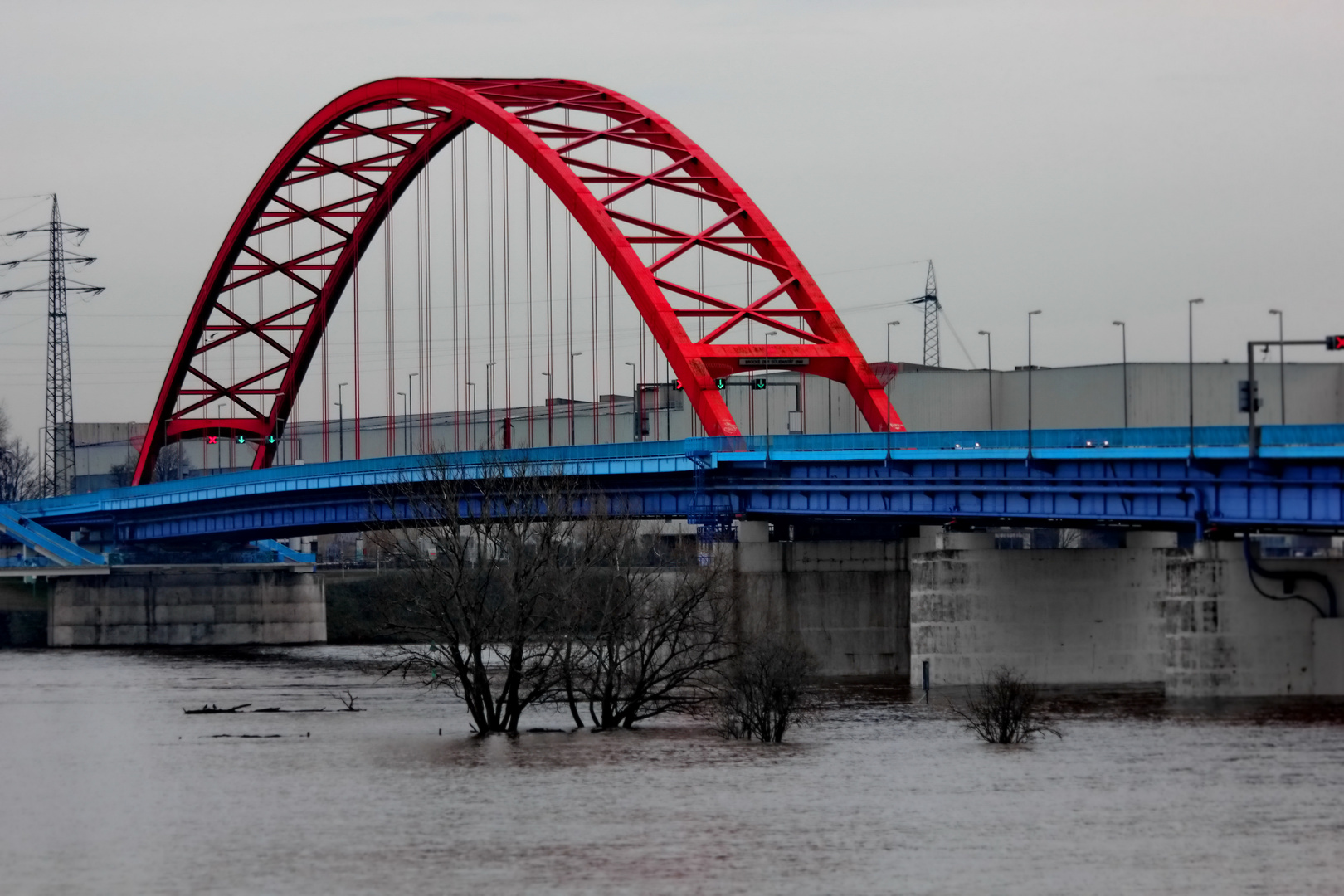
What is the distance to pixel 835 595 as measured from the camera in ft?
230

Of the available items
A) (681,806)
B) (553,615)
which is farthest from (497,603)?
(681,806)

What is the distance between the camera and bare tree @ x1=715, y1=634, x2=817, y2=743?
48406mm

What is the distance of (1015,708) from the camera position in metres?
48.3

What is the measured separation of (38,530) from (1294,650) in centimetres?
7264

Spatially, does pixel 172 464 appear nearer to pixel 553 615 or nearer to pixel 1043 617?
pixel 1043 617

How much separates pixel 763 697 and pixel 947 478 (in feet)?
52.9

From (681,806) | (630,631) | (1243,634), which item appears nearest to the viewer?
(681,806)

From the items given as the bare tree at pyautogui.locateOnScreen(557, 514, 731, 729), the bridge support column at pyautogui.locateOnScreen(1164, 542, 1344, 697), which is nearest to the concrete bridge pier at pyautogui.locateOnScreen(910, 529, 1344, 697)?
the bridge support column at pyautogui.locateOnScreen(1164, 542, 1344, 697)

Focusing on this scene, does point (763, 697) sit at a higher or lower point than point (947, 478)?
lower

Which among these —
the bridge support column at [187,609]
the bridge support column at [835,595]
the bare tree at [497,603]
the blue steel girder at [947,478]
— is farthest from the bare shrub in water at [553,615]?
the bridge support column at [187,609]

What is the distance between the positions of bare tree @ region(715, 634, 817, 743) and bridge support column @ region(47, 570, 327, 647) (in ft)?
185

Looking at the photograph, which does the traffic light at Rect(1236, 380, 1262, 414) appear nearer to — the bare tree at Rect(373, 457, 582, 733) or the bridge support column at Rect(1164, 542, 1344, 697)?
the bridge support column at Rect(1164, 542, 1344, 697)

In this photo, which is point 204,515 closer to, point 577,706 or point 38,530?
point 38,530

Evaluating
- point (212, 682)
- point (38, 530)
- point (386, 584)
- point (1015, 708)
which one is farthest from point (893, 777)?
point (38, 530)
